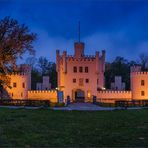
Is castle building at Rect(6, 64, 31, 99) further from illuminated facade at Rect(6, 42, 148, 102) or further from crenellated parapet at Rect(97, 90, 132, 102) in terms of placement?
crenellated parapet at Rect(97, 90, 132, 102)

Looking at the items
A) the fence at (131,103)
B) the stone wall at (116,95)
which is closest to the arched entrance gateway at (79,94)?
the stone wall at (116,95)

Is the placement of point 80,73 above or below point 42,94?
above

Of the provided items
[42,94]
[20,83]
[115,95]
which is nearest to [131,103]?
[115,95]

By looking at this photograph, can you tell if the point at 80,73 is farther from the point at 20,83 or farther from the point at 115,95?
the point at 20,83

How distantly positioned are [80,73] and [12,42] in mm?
25718

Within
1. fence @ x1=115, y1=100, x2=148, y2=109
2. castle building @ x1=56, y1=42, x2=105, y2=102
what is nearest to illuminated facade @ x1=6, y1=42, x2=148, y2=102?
castle building @ x1=56, y1=42, x2=105, y2=102

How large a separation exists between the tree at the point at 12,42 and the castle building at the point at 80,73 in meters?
22.8

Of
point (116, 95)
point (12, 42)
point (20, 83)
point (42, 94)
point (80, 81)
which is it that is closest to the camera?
point (12, 42)

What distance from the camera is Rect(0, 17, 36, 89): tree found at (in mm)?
34125

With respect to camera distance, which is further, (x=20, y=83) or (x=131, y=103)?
(x=20, y=83)

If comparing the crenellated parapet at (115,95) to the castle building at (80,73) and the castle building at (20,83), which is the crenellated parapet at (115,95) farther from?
the castle building at (20,83)

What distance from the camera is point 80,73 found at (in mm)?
59406

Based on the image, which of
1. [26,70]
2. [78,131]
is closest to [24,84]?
[26,70]

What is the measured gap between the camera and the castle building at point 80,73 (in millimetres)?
58938
